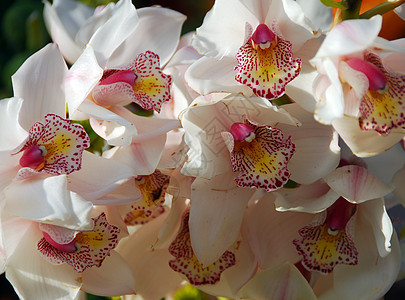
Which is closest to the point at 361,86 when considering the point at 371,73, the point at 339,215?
the point at 371,73

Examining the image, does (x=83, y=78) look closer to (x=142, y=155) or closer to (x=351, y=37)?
(x=142, y=155)

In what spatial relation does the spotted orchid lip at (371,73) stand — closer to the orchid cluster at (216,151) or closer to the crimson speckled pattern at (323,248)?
the orchid cluster at (216,151)

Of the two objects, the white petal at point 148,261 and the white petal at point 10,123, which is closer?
the white petal at point 10,123

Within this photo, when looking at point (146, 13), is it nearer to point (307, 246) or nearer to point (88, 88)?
point (88, 88)

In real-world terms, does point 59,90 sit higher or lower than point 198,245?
higher

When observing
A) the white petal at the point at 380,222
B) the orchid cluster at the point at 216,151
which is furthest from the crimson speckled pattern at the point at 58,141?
the white petal at the point at 380,222

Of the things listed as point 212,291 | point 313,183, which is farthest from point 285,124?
point 212,291
